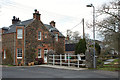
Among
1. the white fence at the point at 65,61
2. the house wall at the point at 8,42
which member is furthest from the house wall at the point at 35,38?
the white fence at the point at 65,61

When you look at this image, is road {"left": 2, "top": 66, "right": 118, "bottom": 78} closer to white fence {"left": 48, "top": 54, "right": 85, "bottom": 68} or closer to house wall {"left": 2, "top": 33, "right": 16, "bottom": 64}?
white fence {"left": 48, "top": 54, "right": 85, "bottom": 68}

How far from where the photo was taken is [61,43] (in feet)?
117

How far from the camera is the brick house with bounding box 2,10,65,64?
95.8 feet

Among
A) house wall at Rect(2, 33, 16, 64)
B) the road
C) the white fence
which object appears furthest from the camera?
house wall at Rect(2, 33, 16, 64)

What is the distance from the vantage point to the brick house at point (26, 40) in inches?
1150

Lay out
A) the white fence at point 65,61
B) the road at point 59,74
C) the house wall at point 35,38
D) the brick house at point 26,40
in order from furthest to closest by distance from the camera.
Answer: the house wall at point 35,38
the brick house at point 26,40
the white fence at point 65,61
the road at point 59,74

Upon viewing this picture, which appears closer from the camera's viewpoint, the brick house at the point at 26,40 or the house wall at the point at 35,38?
the brick house at the point at 26,40

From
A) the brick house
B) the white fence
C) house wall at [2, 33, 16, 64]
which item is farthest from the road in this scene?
house wall at [2, 33, 16, 64]

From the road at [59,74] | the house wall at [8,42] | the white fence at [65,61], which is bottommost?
the road at [59,74]

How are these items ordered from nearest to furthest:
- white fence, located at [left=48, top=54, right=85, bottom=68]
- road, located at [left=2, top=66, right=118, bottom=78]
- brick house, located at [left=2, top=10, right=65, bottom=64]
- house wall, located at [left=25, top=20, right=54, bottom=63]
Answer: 1. road, located at [left=2, top=66, right=118, bottom=78]
2. white fence, located at [left=48, top=54, right=85, bottom=68]
3. brick house, located at [left=2, top=10, right=65, bottom=64]
4. house wall, located at [left=25, top=20, right=54, bottom=63]

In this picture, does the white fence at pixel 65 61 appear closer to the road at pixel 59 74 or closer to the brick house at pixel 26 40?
the road at pixel 59 74

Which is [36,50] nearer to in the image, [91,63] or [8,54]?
[8,54]

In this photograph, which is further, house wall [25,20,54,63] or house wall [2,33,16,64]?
house wall [25,20,54,63]

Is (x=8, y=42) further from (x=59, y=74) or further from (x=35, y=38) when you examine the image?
(x=59, y=74)
